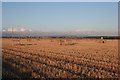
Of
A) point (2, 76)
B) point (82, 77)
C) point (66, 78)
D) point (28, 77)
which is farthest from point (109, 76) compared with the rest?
point (2, 76)

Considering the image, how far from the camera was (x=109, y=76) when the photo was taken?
482 inches

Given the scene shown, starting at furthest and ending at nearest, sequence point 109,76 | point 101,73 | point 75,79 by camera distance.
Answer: point 101,73
point 109,76
point 75,79

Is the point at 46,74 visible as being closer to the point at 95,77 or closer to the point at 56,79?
the point at 56,79

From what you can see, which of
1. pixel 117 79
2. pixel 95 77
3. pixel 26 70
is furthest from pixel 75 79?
pixel 26 70

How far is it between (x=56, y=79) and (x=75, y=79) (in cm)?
86

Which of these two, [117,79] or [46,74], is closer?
[117,79]

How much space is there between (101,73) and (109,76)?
0.86m

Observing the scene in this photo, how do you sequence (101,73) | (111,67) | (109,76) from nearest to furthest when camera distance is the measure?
(109,76)
(101,73)
(111,67)

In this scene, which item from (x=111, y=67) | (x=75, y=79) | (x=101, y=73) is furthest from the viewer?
(x=111, y=67)

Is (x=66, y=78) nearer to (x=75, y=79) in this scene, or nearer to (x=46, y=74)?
(x=75, y=79)

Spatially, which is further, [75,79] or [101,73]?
[101,73]

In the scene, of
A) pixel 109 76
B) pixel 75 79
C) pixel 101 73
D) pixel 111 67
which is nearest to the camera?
pixel 75 79

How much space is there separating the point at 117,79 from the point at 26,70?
4962mm

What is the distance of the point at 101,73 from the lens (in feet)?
42.8
